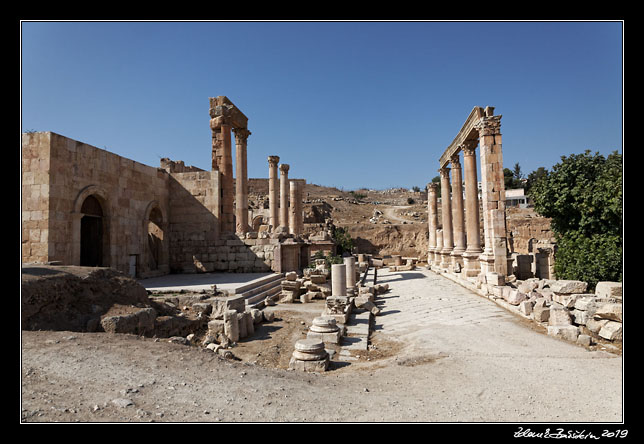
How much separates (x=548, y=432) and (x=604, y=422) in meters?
0.80

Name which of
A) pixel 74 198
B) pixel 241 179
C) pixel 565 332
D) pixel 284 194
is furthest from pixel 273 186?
pixel 565 332

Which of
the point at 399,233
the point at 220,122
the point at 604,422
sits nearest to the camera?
the point at 604,422

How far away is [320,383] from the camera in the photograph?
4.91m

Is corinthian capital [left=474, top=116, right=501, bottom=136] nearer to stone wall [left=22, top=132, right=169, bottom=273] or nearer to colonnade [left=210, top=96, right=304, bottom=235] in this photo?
colonnade [left=210, top=96, right=304, bottom=235]

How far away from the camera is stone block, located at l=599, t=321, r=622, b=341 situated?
705 cm

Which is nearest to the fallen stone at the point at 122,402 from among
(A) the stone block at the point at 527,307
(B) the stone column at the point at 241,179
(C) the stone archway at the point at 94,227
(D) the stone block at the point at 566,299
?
(A) the stone block at the point at 527,307

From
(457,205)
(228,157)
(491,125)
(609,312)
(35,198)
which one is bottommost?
(609,312)

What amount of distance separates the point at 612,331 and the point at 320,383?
6001mm

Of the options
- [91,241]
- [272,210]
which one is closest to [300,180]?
[272,210]

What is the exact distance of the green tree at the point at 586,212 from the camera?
12289 millimetres

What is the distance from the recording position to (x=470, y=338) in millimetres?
7531

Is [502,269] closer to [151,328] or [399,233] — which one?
[151,328]

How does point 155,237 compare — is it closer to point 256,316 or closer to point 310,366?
point 256,316

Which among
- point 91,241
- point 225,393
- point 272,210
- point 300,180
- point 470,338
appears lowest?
point 470,338
